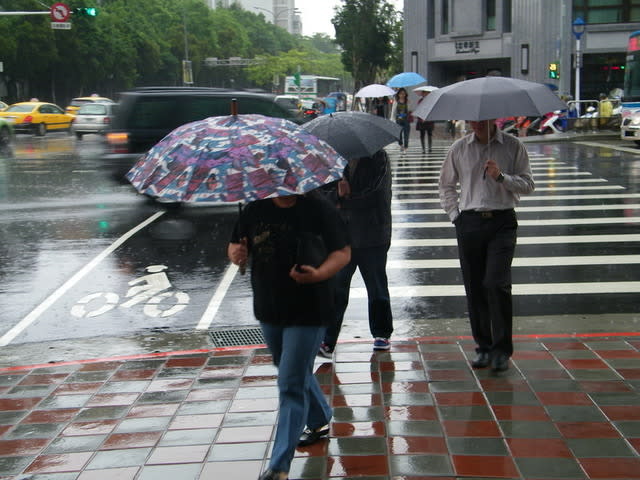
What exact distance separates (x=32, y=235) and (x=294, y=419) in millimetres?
8793

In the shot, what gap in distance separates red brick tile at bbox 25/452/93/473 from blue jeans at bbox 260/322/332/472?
112cm

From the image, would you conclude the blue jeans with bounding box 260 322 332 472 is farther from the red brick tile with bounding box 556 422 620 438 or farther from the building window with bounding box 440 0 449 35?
the building window with bounding box 440 0 449 35

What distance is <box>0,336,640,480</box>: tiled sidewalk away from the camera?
13.2 feet

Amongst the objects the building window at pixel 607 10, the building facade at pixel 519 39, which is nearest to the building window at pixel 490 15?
the building facade at pixel 519 39

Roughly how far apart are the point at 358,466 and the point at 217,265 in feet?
18.7

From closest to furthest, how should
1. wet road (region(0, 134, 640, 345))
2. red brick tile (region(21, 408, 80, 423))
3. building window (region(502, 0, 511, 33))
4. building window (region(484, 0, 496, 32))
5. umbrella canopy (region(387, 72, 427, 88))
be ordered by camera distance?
red brick tile (region(21, 408, 80, 423))
wet road (region(0, 134, 640, 345))
umbrella canopy (region(387, 72, 427, 88))
building window (region(502, 0, 511, 33))
building window (region(484, 0, 496, 32))

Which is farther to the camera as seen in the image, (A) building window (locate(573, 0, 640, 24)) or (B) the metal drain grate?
(A) building window (locate(573, 0, 640, 24))

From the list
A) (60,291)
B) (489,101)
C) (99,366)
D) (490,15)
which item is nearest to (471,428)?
(489,101)

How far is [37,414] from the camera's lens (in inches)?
195

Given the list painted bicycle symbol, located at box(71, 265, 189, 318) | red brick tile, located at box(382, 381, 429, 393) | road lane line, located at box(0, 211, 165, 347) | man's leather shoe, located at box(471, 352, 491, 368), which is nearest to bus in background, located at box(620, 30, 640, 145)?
road lane line, located at box(0, 211, 165, 347)

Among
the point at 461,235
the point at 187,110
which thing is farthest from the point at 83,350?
the point at 187,110

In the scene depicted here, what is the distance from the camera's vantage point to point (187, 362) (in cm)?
586

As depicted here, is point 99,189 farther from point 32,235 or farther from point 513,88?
point 513,88

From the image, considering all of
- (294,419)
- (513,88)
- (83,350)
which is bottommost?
(83,350)
